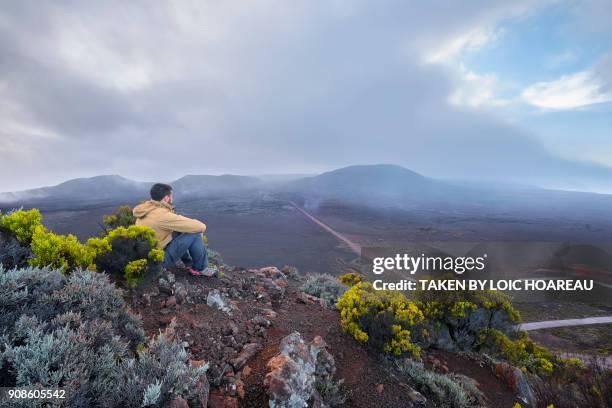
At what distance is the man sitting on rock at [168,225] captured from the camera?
4.29 metres

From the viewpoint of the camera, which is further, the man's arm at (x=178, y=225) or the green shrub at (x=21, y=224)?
the man's arm at (x=178, y=225)

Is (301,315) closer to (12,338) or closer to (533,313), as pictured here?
(12,338)

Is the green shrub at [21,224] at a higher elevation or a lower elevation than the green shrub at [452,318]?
higher

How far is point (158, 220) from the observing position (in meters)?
4.30

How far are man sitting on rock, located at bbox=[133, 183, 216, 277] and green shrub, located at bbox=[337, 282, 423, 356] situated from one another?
2.51 metres

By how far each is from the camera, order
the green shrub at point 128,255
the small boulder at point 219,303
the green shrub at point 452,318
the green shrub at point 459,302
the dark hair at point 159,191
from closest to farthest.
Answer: the green shrub at point 128,255
the small boulder at point 219,303
the green shrub at point 452,318
the dark hair at point 159,191
the green shrub at point 459,302

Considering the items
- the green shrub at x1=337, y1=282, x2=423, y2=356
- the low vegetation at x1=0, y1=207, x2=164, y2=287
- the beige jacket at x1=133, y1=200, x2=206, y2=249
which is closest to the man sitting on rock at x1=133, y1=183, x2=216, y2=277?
the beige jacket at x1=133, y1=200, x2=206, y2=249

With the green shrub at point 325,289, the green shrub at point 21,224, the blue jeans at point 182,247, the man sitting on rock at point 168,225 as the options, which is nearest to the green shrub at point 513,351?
the green shrub at point 325,289

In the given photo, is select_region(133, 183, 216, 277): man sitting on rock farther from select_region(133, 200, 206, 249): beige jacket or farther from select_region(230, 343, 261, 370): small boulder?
select_region(230, 343, 261, 370): small boulder

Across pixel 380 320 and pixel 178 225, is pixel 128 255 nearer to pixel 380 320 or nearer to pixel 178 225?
pixel 178 225

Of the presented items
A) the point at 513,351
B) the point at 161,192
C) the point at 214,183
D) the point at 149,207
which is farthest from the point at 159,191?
the point at 214,183

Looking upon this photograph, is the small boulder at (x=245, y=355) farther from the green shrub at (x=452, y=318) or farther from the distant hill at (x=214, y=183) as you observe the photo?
the distant hill at (x=214, y=183)

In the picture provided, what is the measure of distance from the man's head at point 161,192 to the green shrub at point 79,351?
190 centimetres

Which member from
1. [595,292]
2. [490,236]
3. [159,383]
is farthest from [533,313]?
[490,236]
